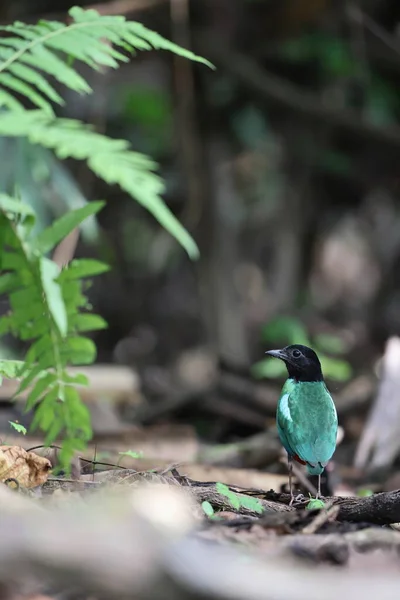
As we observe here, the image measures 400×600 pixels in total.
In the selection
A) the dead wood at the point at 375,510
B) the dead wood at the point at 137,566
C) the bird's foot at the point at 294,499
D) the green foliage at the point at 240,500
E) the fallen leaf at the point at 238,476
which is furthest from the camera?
the fallen leaf at the point at 238,476

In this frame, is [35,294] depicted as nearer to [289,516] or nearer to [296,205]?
[289,516]

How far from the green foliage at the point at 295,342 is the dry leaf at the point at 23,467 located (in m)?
4.00

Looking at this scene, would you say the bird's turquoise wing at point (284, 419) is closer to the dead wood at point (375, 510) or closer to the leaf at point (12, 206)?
the dead wood at point (375, 510)

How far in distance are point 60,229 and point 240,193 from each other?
8589 mm

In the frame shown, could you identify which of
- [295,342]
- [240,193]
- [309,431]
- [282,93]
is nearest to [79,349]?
[309,431]

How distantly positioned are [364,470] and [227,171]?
18.5 ft

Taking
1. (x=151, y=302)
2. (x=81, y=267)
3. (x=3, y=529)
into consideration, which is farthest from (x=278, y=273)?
(x=3, y=529)

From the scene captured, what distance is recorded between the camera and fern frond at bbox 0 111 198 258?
2.09 metres

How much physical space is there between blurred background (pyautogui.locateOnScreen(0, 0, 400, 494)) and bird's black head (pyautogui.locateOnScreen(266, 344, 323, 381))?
290cm

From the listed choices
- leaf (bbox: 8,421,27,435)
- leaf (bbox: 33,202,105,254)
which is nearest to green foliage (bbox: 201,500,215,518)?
leaf (bbox: 8,421,27,435)

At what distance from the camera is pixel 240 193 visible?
428 inches

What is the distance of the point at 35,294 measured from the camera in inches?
94.7

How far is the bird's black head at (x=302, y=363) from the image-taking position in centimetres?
341

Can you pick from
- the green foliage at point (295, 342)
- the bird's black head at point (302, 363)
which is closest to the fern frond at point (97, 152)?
the bird's black head at point (302, 363)
